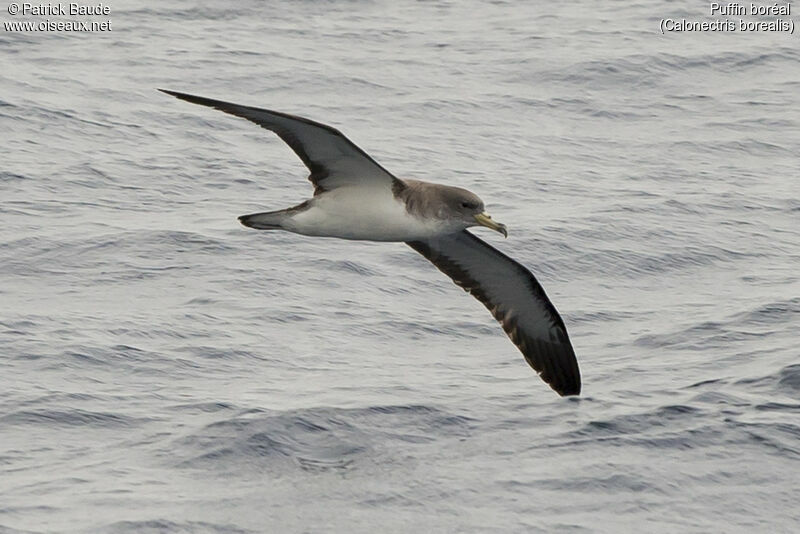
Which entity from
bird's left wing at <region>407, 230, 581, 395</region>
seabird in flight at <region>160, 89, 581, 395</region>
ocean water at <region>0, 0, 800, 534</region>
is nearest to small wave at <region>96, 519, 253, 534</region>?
ocean water at <region>0, 0, 800, 534</region>

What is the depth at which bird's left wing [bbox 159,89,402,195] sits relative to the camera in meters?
12.1

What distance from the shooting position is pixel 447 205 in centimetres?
1306

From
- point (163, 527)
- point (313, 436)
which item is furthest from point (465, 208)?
point (163, 527)

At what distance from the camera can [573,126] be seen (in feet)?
80.4

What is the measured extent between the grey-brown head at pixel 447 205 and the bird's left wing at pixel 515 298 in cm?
102

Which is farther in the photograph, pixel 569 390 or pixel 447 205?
pixel 569 390

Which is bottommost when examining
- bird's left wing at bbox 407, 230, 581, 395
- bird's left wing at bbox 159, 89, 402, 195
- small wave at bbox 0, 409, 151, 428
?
small wave at bbox 0, 409, 151, 428

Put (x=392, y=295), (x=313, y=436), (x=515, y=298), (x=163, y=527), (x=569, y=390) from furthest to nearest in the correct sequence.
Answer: (x=392, y=295), (x=515, y=298), (x=569, y=390), (x=313, y=436), (x=163, y=527)

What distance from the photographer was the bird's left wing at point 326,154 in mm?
12094

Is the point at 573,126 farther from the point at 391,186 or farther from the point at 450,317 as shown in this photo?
the point at 391,186

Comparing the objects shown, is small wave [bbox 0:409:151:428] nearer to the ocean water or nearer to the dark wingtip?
the ocean water

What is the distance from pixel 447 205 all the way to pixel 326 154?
1.08 metres

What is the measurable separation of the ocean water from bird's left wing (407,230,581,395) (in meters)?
0.33

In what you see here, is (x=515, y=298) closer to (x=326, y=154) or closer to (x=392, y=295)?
(x=392, y=295)
